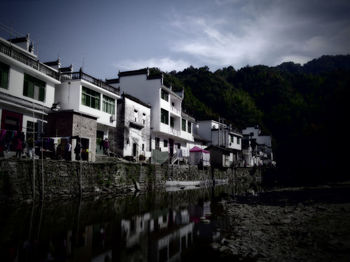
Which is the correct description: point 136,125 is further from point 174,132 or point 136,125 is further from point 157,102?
point 174,132

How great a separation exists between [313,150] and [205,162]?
147 ft

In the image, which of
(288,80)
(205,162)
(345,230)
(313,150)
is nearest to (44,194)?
(345,230)

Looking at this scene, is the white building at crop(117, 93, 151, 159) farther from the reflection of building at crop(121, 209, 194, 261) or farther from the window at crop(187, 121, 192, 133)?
the reflection of building at crop(121, 209, 194, 261)

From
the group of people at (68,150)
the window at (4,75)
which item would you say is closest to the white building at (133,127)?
the group of people at (68,150)

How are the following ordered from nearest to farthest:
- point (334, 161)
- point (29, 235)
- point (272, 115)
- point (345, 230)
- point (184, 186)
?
point (29, 235)
point (345, 230)
point (184, 186)
point (334, 161)
point (272, 115)

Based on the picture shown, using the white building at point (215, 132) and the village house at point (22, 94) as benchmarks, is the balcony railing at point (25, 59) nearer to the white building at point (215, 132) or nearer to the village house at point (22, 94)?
the village house at point (22, 94)

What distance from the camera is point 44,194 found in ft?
55.5

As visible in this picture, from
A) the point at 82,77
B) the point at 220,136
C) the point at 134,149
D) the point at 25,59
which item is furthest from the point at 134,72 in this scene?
the point at 220,136

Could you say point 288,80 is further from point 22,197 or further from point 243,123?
point 22,197

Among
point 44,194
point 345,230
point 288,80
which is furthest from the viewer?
point 288,80

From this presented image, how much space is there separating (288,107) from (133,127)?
252 ft

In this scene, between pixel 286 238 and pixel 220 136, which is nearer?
pixel 286 238

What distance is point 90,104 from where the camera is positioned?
1048 inches

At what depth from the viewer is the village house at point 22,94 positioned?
19062 mm
